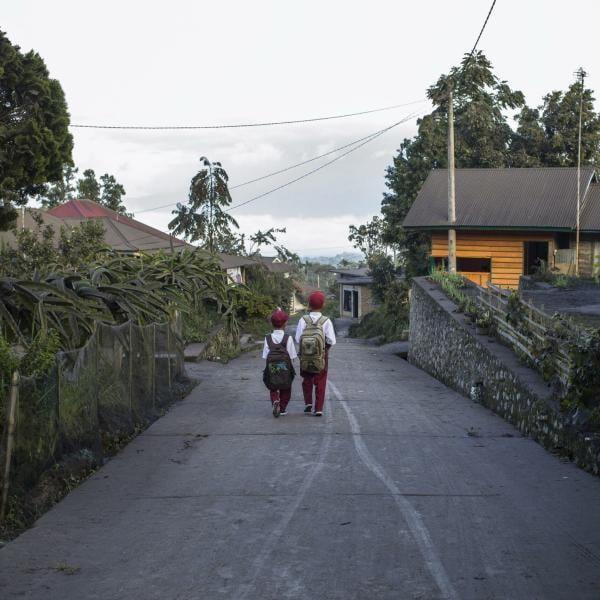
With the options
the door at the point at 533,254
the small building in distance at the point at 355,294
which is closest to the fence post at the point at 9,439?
the door at the point at 533,254

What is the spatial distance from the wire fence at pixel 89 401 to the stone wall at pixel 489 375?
518 cm

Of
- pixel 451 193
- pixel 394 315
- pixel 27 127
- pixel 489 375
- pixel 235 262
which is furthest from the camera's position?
pixel 235 262

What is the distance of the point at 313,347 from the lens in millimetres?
12562

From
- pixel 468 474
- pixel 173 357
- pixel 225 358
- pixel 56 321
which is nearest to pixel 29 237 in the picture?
pixel 225 358

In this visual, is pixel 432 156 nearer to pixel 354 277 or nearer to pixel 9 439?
pixel 354 277


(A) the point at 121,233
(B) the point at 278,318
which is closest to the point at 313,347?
(B) the point at 278,318

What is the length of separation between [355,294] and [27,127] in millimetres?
52006

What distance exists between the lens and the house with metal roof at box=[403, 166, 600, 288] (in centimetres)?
3522

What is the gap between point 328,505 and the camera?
7.95 m

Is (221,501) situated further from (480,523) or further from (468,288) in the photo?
(468,288)

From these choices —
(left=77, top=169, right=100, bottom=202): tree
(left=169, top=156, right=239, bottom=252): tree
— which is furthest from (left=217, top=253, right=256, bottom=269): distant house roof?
(left=77, top=169, right=100, bottom=202): tree

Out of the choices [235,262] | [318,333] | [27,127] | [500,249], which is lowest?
[318,333]

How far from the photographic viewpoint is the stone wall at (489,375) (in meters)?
10.5

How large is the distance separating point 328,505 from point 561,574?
2328mm
